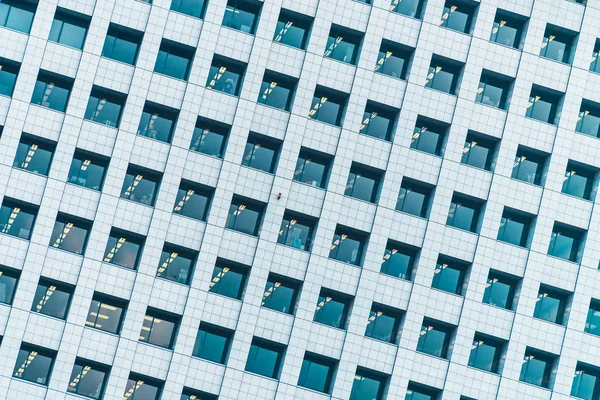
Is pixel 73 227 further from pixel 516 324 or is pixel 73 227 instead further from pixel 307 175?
pixel 516 324

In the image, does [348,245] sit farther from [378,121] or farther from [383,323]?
[378,121]

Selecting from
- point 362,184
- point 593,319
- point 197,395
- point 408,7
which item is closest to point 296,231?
point 362,184

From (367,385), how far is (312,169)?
12502mm

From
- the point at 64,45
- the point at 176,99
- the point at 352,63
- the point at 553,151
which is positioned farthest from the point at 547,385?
the point at 64,45

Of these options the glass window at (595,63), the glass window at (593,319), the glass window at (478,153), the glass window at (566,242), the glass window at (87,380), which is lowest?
the glass window at (87,380)

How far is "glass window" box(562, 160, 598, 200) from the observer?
50.9 metres

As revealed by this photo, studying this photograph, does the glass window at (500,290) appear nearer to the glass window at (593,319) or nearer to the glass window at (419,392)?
the glass window at (593,319)

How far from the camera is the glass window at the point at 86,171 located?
47594mm

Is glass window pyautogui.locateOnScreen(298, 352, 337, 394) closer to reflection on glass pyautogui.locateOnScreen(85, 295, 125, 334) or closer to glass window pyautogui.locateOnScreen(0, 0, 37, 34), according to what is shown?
reflection on glass pyautogui.locateOnScreen(85, 295, 125, 334)

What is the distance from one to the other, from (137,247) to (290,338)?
32.2 ft

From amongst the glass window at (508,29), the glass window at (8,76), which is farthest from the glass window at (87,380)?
the glass window at (508,29)

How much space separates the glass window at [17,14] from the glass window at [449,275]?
26.7 m

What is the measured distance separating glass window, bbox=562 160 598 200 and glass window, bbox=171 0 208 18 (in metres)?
23.1

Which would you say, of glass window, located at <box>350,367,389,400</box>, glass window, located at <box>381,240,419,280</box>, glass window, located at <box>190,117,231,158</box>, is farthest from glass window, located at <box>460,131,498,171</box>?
glass window, located at <box>190,117,231,158</box>
